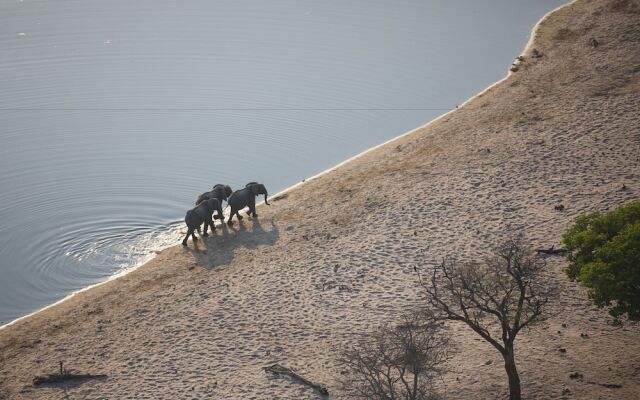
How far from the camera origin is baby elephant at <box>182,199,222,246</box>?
998 inches

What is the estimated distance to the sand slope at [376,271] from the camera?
1908 centimetres

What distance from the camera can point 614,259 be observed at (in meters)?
16.1

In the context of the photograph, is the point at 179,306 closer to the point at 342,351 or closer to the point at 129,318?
the point at 129,318

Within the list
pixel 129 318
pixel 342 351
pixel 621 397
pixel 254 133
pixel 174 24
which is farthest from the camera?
pixel 174 24

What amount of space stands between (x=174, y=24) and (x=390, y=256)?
30.0 m

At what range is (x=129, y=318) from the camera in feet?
72.2

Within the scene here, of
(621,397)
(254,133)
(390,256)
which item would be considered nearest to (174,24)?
(254,133)

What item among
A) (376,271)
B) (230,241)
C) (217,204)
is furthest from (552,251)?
(217,204)

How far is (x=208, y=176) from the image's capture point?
1225 inches

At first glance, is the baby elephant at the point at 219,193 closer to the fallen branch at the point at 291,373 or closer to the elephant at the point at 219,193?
the elephant at the point at 219,193

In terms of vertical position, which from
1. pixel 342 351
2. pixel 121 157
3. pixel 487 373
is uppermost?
pixel 121 157

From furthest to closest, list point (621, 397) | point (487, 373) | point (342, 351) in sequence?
1. point (342, 351)
2. point (487, 373)
3. point (621, 397)

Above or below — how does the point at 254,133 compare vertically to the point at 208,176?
above

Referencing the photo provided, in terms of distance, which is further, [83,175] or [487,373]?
[83,175]
